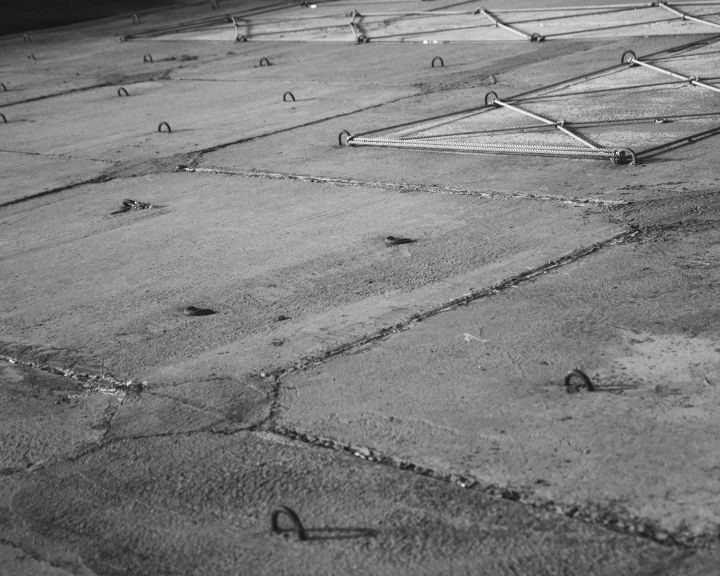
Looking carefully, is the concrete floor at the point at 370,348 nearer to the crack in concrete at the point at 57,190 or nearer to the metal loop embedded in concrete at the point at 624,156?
the crack in concrete at the point at 57,190

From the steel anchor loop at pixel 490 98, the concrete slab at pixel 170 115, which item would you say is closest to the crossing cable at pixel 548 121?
the steel anchor loop at pixel 490 98

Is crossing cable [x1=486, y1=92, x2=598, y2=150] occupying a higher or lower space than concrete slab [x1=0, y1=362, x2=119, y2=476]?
higher

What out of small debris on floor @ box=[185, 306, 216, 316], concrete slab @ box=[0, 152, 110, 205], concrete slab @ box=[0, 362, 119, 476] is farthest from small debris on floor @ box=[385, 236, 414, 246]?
concrete slab @ box=[0, 152, 110, 205]

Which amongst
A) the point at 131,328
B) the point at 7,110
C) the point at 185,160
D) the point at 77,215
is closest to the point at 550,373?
the point at 131,328

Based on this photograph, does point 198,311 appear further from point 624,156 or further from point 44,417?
point 624,156

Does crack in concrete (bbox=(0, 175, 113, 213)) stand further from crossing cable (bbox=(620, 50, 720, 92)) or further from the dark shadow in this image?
the dark shadow
